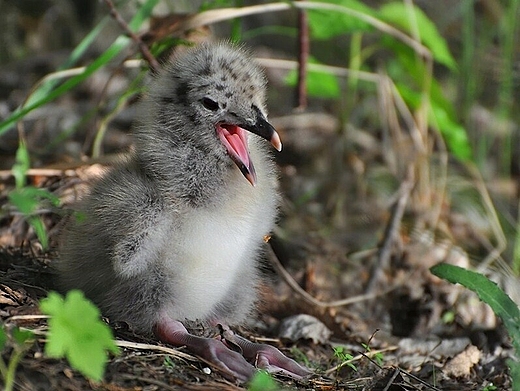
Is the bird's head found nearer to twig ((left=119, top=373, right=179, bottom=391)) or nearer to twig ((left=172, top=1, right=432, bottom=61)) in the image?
twig ((left=119, top=373, right=179, bottom=391))

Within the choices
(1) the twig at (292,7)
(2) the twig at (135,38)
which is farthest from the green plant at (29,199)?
(1) the twig at (292,7)

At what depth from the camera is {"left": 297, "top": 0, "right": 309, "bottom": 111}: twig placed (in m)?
4.57

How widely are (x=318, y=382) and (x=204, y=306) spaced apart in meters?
0.48

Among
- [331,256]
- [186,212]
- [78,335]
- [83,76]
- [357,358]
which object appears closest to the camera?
[78,335]

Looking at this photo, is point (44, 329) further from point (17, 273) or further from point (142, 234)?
point (17, 273)

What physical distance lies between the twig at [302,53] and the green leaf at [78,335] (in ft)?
9.10

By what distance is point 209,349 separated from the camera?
263 cm

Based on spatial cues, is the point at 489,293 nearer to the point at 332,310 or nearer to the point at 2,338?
the point at 332,310

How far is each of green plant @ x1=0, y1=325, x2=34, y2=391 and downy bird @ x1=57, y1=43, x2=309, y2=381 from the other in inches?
18.0

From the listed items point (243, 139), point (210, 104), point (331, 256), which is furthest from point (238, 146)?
point (331, 256)

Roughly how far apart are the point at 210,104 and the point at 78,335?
104cm

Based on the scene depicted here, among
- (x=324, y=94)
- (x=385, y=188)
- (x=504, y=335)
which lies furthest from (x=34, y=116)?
(x=504, y=335)

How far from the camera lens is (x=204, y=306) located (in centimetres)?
291

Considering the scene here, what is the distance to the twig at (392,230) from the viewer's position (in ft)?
14.5
